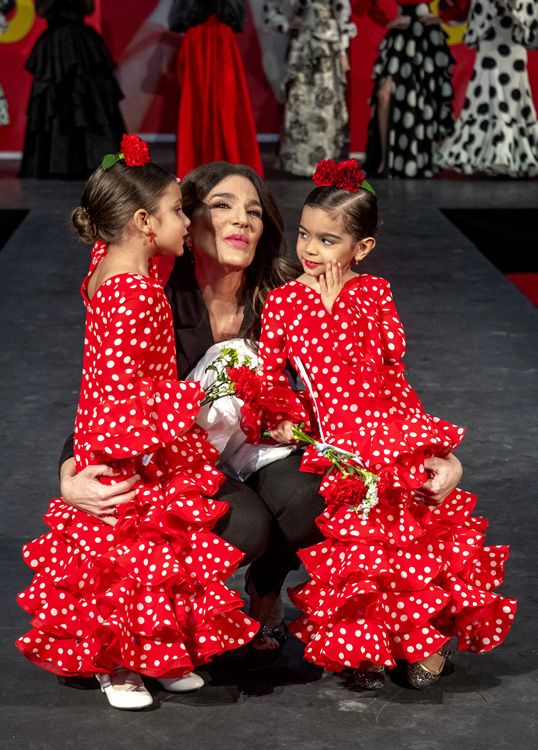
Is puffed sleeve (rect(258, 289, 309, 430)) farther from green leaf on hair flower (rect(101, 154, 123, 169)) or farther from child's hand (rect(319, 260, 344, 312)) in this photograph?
green leaf on hair flower (rect(101, 154, 123, 169))

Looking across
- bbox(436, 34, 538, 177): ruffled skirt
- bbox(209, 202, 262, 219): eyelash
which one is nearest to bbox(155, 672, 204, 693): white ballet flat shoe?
bbox(209, 202, 262, 219): eyelash

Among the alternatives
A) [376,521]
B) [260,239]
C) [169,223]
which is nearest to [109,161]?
[169,223]

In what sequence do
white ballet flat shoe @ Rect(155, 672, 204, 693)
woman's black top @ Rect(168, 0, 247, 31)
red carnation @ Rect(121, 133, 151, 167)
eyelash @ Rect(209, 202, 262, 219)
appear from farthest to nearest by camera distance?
woman's black top @ Rect(168, 0, 247, 31)
eyelash @ Rect(209, 202, 262, 219)
red carnation @ Rect(121, 133, 151, 167)
white ballet flat shoe @ Rect(155, 672, 204, 693)

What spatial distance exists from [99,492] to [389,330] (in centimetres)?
66

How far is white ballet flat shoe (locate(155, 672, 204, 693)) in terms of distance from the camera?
250 cm

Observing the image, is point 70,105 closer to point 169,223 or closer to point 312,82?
point 312,82

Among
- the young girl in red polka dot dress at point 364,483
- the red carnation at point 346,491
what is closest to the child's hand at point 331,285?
the young girl in red polka dot dress at point 364,483

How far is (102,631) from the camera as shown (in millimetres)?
2410

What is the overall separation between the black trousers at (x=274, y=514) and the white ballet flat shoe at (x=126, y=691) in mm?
305

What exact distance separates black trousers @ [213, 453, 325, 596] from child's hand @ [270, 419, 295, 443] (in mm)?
52

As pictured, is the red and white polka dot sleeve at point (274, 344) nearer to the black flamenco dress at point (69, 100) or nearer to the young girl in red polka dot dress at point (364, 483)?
the young girl in red polka dot dress at point (364, 483)

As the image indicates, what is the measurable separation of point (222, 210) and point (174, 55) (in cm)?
871

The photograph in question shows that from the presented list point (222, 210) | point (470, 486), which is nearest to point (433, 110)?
point (470, 486)

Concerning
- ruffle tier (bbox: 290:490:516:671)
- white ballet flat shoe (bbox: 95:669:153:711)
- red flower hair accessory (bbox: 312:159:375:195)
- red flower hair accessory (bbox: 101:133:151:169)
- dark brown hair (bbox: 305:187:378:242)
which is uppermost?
red flower hair accessory (bbox: 101:133:151:169)
